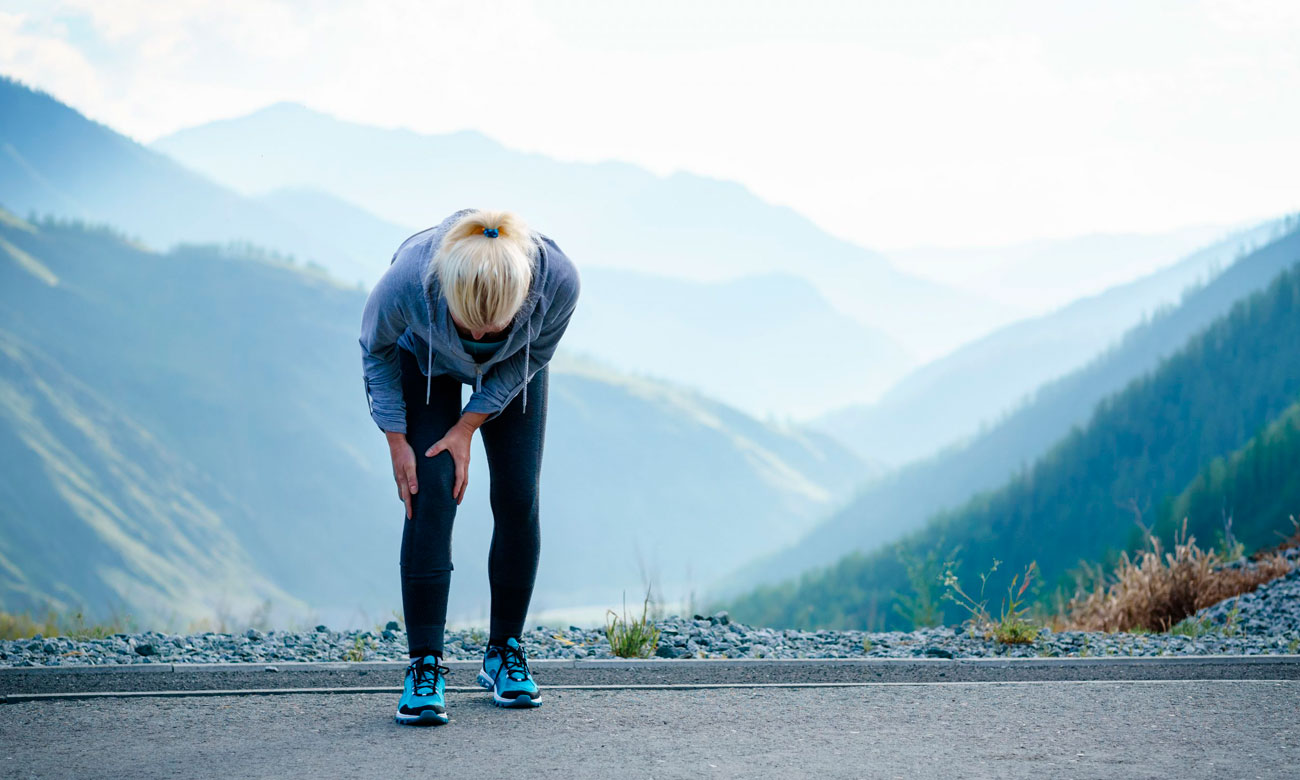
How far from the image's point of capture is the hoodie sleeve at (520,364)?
3.73 m

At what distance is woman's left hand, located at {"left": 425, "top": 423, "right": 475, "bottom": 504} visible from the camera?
3.72m

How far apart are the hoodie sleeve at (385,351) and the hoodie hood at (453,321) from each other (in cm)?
11

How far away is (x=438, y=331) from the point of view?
3.58m

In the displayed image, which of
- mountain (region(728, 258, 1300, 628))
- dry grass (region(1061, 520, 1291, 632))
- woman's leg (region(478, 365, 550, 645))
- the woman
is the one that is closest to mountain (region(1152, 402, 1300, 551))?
mountain (region(728, 258, 1300, 628))

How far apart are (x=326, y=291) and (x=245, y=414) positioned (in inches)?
936

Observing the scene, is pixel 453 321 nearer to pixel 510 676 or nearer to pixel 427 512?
pixel 427 512

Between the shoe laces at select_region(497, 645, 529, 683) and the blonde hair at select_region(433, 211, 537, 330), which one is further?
the shoe laces at select_region(497, 645, 529, 683)

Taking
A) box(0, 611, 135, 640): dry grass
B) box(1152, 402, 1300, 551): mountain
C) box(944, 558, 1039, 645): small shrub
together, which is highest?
box(1152, 402, 1300, 551): mountain

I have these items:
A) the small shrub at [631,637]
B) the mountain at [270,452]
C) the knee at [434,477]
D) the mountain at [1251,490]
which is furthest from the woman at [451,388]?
the mountain at [270,452]

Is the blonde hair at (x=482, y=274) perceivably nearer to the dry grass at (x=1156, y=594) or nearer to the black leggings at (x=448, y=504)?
the black leggings at (x=448, y=504)

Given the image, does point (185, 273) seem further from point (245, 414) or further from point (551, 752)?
point (551, 752)

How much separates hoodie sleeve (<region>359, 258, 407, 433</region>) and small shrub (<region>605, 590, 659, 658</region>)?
192cm

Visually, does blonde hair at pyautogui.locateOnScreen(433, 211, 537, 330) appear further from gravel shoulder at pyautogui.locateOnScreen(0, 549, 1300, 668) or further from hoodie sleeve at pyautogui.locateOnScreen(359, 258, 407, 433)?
gravel shoulder at pyautogui.locateOnScreen(0, 549, 1300, 668)

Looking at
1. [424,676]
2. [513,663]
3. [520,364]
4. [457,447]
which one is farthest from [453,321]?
[513,663]
